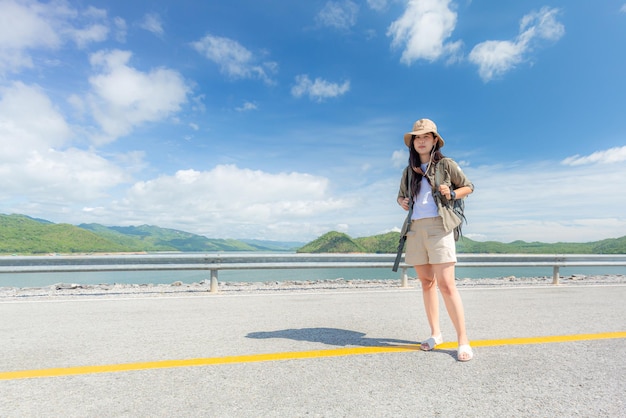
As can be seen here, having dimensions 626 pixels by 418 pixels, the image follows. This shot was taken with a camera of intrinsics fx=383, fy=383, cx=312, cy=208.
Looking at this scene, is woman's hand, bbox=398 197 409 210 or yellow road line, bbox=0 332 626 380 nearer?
yellow road line, bbox=0 332 626 380

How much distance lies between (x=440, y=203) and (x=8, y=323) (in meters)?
5.01

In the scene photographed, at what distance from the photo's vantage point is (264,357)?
306 cm

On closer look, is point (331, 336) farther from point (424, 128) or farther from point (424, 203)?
point (424, 128)

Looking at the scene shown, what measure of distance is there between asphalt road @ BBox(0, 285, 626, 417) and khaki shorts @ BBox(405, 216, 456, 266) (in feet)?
2.53

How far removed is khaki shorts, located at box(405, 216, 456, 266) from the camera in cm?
319

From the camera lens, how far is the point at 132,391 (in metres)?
2.35

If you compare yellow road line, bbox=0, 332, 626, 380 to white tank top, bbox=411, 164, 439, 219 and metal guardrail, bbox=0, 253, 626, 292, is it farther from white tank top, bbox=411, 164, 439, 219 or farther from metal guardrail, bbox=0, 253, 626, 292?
metal guardrail, bbox=0, 253, 626, 292

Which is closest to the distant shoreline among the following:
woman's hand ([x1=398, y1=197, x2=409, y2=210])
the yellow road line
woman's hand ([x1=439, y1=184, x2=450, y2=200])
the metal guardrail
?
the metal guardrail

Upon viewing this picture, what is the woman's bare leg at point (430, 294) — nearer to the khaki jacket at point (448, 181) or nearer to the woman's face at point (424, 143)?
the khaki jacket at point (448, 181)

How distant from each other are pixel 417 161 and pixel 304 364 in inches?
77.6

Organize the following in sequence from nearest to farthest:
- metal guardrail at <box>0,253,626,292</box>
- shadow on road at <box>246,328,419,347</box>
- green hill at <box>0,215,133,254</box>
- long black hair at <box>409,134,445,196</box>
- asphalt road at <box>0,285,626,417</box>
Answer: asphalt road at <box>0,285,626,417</box>
long black hair at <box>409,134,445,196</box>
shadow on road at <box>246,328,419,347</box>
metal guardrail at <box>0,253,626,292</box>
green hill at <box>0,215,133,254</box>

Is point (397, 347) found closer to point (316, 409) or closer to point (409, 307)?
point (316, 409)

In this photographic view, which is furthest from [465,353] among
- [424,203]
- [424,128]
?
[424,128]

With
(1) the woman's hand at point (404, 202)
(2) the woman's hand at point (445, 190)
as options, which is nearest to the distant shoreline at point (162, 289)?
(1) the woman's hand at point (404, 202)
